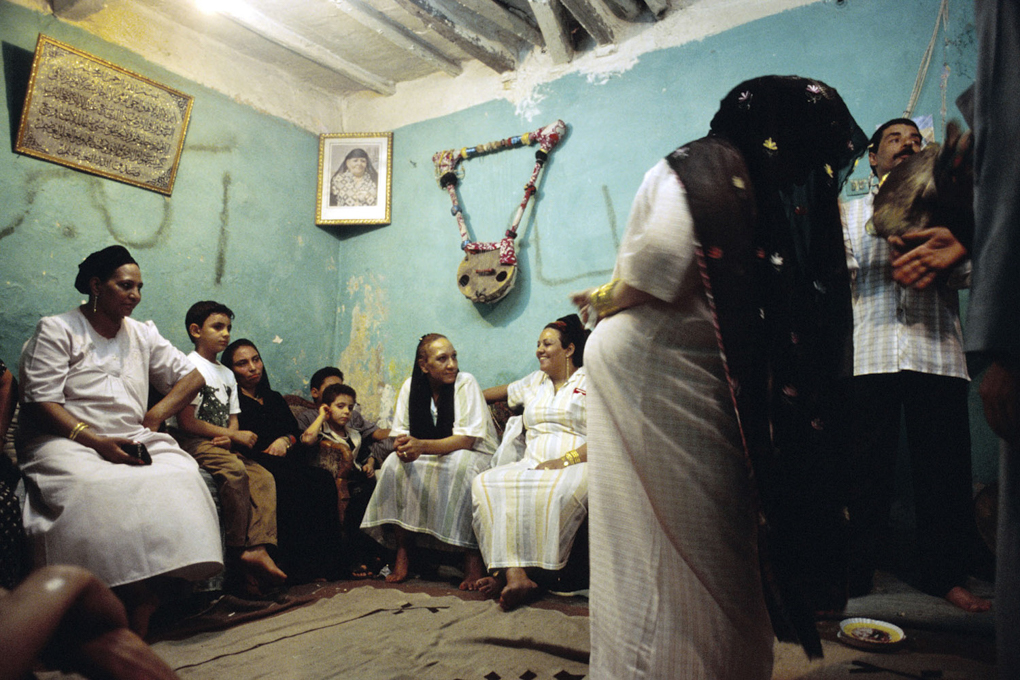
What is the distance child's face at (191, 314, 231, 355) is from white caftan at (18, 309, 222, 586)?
26.6 inches

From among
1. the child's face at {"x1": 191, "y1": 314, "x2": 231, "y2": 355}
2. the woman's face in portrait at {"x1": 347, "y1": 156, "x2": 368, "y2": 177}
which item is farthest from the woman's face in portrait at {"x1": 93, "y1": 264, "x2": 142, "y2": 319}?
the woman's face in portrait at {"x1": 347, "y1": 156, "x2": 368, "y2": 177}

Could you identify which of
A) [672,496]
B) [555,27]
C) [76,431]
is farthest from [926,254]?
[76,431]

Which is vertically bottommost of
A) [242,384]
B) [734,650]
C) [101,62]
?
[734,650]

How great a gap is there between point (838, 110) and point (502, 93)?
4.13 metres

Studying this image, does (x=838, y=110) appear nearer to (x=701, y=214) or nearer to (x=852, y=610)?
(x=701, y=214)

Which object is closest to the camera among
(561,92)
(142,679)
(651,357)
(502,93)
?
(142,679)

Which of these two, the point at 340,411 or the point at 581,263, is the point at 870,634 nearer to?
the point at 581,263

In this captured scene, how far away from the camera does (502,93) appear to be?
524 centimetres

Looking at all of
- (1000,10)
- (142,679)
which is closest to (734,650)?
(142,679)

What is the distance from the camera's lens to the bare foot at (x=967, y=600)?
233cm

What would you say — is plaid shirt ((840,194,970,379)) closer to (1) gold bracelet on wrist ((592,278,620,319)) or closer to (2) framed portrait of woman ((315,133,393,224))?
(1) gold bracelet on wrist ((592,278,620,319))

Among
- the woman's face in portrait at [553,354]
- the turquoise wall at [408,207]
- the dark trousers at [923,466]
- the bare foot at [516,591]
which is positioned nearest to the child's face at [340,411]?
the turquoise wall at [408,207]

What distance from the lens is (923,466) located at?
2582mm

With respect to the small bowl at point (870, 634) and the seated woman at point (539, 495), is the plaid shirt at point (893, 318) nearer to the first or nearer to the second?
the small bowl at point (870, 634)
